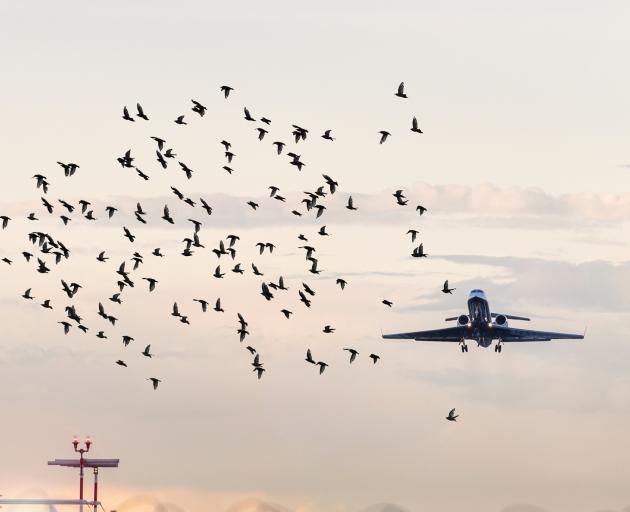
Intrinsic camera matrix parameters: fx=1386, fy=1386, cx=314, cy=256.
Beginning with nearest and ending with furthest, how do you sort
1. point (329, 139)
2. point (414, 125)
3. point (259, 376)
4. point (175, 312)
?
point (414, 125), point (329, 139), point (259, 376), point (175, 312)

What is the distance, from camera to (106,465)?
461 ft

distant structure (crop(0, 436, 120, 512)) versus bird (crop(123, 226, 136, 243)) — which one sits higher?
bird (crop(123, 226, 136, 243))

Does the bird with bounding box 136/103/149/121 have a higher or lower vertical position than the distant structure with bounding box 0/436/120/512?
higher

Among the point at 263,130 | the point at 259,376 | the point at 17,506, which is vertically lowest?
the point at 17,506

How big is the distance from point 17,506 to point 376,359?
43.1m

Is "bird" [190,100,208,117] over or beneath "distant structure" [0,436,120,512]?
over

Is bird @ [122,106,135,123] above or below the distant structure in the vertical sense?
above

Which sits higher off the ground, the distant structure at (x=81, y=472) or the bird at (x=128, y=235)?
the bird at (x=128, y=235)

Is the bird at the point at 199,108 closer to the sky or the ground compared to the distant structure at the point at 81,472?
closer to the sky

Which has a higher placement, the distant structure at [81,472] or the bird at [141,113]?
the bird at [141,113]

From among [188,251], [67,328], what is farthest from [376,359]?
[67,328]

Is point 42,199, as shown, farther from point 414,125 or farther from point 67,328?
point 414,125

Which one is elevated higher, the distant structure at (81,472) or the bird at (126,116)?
the bird at (126,116)

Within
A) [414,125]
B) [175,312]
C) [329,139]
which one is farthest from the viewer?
[175,312]
